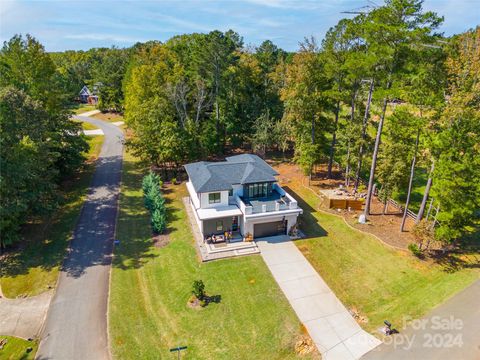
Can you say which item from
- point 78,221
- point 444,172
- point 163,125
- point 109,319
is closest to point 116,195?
point 78,221

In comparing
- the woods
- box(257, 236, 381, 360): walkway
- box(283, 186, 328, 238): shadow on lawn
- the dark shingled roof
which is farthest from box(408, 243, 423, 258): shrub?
the woods

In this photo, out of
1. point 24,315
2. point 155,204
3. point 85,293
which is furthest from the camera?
point 155,204

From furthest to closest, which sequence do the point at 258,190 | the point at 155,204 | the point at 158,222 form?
the point at 155,204
the point at 258,190
the point at 158,222

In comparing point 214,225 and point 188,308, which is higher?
point 214,225

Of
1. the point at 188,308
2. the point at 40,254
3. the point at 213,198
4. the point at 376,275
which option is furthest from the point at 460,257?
the point at 40,254

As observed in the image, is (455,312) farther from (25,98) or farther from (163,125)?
(25,98)

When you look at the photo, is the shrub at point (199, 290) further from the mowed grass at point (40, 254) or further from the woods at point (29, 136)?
the woods at point (29, 136)

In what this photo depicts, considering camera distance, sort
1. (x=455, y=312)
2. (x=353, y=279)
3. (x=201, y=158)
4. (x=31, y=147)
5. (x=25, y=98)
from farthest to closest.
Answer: (x=201, y=158) < (x=25, y=98) < (x=31, y=147) < (x=353, y=279) < (x=455, y=312)

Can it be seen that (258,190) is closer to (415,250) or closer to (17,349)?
(415,250)
